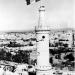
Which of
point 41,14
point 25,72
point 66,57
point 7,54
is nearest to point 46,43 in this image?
point 41,14

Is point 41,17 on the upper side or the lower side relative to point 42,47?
upper

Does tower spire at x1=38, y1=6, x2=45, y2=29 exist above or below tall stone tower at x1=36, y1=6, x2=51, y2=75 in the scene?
above

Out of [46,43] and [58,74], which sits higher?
[46,43]

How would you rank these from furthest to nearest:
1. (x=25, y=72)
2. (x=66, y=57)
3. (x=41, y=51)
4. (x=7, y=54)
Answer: (x=7, y=54), (x=66, y=57), (x=25, y=72), (x=41, y=51)

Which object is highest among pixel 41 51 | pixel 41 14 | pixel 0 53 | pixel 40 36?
pixel 41 14

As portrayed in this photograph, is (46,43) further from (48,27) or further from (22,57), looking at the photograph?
(22,57)

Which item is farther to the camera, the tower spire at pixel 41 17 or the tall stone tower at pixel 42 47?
the tower spire at pixel 41 17

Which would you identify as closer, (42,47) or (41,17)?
(42,47)

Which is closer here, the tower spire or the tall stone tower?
the tall stone tower

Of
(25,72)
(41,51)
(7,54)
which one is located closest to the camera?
(41,51)

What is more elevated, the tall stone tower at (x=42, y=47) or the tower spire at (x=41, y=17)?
the tower spire at (x=41, y=17)

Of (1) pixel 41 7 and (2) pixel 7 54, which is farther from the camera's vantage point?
(2) pixel 7 54
